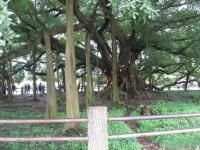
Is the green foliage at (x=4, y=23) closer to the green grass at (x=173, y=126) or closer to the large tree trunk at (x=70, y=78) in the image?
the green grass at (x=173, y=126)

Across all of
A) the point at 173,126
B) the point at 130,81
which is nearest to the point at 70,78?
the point at 173,126

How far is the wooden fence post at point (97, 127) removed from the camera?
18.5 feet

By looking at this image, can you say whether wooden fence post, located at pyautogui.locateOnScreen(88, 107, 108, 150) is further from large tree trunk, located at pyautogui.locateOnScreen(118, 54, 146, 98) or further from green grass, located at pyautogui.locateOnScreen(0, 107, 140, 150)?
large tree trunk, located at pyautogui.locateOnScreen(118, 54, 146, 98)

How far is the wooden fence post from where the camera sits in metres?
5.64

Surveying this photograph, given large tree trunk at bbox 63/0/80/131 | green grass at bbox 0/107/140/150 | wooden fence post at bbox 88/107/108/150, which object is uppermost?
large tree trunk at bbox 63/0/80/131

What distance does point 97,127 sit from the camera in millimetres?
5668

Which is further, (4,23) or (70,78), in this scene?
(70,78)

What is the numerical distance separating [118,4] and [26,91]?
32.8 m

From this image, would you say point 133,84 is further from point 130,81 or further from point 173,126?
point 173,126

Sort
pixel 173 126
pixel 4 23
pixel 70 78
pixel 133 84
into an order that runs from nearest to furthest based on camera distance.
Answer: pixel 4 23 → pixel 70 78 → pixel 173 126 → pixel 133 84

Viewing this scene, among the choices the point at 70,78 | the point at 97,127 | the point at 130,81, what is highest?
the point at 130,81

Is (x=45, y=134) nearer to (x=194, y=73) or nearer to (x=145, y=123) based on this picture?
(x=145, y=123)

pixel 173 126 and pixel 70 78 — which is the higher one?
pixel 70 78

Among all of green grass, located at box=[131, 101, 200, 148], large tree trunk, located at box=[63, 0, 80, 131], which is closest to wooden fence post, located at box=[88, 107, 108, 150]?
green grass, located at box=[131, 101, 200, 148]
